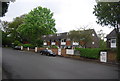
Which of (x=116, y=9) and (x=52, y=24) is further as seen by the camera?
(x=52, y=24)

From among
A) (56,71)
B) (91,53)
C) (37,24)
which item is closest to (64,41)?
(37,24)

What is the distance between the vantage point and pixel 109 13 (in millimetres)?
17594

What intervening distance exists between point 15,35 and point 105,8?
2109 inches

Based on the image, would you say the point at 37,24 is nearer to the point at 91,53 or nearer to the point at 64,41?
→ the point at 64,41

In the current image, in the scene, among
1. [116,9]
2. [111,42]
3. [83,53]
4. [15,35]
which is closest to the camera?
[116,9]

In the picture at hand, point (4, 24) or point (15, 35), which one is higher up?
point (4, 24)

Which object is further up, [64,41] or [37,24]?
[37,24]

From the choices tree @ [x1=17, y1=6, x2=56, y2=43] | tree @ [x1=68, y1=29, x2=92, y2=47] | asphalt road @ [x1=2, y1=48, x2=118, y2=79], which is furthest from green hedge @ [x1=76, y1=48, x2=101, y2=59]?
tree @ [x1=17, y1=6, x2=56, y2=43]

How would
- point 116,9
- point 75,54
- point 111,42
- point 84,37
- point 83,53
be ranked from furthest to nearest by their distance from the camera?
1. point 84,37
2. point 111,42
3. point 75,54
4. point 83,53
5. point 116,9

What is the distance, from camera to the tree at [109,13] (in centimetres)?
1716

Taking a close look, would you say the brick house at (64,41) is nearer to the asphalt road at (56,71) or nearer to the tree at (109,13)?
the tree at (109,13)

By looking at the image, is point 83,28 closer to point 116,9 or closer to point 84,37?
point 84,37

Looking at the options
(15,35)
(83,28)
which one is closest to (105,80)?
(83,28)

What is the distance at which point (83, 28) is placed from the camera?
42000 mm
